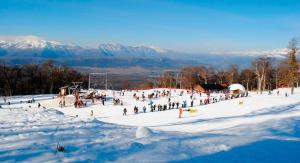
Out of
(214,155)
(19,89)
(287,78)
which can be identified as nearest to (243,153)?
(214,155)

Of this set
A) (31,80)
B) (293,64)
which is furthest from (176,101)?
(31,80)

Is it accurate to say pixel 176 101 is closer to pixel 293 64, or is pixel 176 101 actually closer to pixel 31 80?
pixel 293 64

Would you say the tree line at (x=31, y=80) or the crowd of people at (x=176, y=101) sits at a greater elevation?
the tree line at (x=31, y=80)

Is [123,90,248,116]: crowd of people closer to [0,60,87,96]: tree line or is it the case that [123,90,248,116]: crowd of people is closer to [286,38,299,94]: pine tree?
[286,38,299,94]: pine tree

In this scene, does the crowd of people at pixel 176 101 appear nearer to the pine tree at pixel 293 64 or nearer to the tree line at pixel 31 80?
the pine tree at pixel 293 64

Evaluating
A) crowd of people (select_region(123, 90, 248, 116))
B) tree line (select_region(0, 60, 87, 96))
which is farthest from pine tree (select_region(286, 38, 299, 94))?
tree line (select_region(0, 60, 87, 96))

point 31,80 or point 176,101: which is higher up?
point 31,80

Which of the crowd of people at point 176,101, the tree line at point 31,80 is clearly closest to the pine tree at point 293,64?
the crowd of people at point 176,101

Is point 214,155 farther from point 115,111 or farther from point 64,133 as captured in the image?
point 115,111

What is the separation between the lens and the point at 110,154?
33.6 feet

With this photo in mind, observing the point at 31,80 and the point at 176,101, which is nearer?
the point at 176,101

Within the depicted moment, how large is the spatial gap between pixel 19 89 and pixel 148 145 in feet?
321

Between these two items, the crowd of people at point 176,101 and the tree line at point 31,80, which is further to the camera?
the tree line at point 31,80

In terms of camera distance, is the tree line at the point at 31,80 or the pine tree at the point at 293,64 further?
the tree line at the point at 31,80
